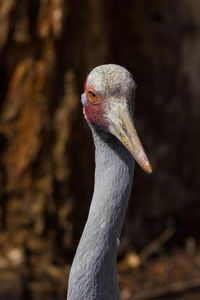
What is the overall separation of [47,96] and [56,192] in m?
1.02

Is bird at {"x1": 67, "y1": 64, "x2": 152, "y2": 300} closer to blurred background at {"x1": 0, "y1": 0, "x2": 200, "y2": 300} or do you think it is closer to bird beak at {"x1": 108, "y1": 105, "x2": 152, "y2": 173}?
bird beak at {"x1": 108, "y1": 105, "x2": 152, "y2": 173}

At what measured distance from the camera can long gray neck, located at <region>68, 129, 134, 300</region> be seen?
2.28m

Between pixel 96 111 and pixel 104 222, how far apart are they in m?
0.49

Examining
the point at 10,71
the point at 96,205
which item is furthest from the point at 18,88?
the point at 96,205

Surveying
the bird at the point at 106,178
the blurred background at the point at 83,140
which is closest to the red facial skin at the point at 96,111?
the bird at the point at 106,178

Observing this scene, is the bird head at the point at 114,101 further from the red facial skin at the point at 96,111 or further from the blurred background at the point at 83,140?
the blurred background at the point at 83,140

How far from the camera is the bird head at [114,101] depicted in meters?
2.14

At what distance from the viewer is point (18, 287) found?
4.91 meters

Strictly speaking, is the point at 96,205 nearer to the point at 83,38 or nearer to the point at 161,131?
the point at 83,38

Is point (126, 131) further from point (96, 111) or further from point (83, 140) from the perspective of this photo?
point (83, 140)

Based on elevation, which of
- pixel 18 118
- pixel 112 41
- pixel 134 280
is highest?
pixel 112 41

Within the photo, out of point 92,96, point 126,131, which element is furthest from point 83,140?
point 126,131

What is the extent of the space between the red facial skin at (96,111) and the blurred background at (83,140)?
8.38 feet

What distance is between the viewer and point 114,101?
221 centimetres
